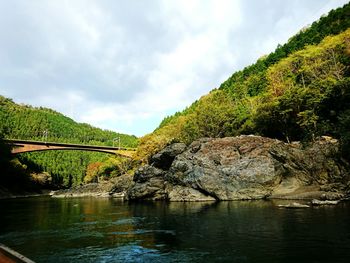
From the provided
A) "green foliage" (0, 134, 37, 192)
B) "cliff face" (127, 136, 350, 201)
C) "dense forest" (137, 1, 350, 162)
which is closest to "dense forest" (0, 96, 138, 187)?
"green foliage" (0, 134, 37, 192)

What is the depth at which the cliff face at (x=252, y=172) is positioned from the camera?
39.4m

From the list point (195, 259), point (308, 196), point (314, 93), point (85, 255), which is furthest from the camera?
point (314, 93)

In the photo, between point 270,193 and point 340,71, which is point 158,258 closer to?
point 270,193

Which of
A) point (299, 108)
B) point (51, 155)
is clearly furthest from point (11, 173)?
point (299, 108)

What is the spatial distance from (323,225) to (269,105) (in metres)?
33.0

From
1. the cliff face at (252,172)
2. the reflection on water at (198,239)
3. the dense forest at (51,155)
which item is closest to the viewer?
the reflection on water at (198,239)

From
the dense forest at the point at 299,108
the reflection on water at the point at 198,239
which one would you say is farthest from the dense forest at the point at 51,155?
the reflection on water at the point at 198,239

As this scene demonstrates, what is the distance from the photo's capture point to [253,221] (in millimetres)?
22609

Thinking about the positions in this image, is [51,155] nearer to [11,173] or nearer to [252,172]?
[11,173]

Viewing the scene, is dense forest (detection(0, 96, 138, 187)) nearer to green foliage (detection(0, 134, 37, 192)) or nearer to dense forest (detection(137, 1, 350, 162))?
green foliage (detection(0, 134, 37, 192))

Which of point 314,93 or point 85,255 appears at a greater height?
point 314,93

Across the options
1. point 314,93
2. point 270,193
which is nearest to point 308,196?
point 270,193

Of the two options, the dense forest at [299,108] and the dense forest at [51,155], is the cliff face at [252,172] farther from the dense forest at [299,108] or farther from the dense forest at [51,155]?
the dense forest at [51,155]

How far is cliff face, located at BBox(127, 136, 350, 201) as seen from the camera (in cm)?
3941
